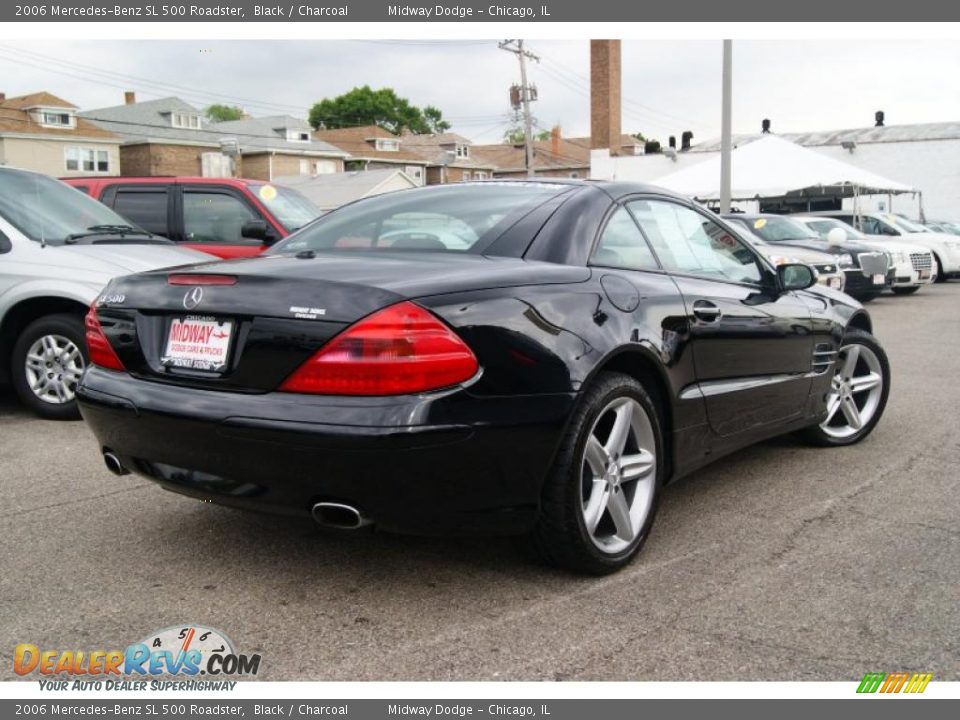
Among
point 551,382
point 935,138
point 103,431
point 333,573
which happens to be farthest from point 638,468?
point 935,138

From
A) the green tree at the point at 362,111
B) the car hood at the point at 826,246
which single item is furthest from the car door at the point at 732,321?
the green tree at the point at 362,111

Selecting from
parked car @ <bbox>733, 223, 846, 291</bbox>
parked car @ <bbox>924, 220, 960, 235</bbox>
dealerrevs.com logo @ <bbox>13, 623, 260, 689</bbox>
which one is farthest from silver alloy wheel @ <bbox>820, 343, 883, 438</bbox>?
parked car @ <bbox>924, 220, 960, 235</bbox>

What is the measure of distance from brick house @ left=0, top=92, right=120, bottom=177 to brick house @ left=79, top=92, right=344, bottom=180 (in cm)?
212

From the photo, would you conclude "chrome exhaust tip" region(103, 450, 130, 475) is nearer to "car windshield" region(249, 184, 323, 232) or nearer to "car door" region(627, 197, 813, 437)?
"car door" region(627, 197, 813, 437)

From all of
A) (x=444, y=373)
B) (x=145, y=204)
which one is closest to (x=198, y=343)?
(x=444, y=373)

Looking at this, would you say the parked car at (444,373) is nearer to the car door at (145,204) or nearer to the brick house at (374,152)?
the car door at (145,204)

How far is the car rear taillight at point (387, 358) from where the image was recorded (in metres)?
2.80

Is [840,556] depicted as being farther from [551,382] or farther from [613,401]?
[551,382]

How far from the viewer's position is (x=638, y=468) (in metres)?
3.56

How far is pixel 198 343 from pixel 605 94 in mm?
49665

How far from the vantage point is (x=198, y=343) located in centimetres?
312

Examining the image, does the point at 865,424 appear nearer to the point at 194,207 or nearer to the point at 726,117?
the point at 194,207
